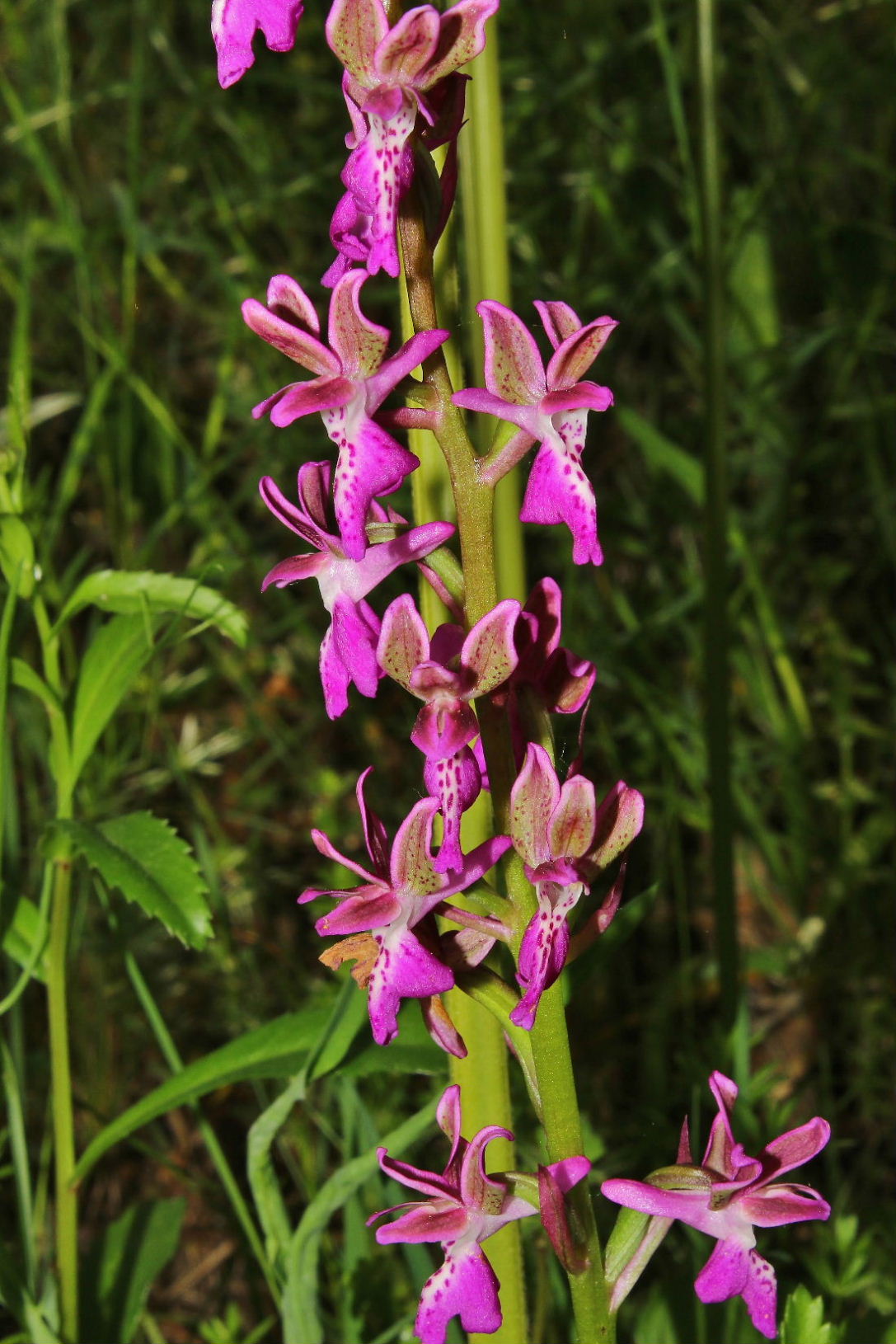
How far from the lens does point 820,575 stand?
2.04m

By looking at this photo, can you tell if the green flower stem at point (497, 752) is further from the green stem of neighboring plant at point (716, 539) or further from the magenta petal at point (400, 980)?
the green stem of neighboring plant at point (716, 539)

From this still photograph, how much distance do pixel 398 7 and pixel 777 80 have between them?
5.30 ft

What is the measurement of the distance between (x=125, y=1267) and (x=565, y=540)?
110cm

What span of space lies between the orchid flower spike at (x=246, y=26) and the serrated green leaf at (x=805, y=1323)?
82 cm

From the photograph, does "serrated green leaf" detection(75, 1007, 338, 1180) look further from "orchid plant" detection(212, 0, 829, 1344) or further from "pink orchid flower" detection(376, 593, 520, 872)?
"pink orchid flower" detection(376, 593, 520, 872)

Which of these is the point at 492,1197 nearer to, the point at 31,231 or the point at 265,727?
the point at 265,727

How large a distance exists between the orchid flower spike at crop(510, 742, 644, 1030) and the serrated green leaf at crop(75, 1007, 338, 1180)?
1.09 ft

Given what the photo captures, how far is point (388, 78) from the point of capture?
0.72 m

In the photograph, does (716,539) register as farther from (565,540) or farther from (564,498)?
(564,498)

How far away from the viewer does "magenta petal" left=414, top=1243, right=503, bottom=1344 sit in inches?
31.6

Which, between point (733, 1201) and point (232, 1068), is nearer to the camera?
point (733, 1201)

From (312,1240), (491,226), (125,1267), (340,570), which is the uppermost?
(491,226)

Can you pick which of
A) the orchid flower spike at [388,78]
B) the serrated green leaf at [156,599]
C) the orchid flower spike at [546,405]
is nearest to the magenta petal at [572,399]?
the orchid flower spike at [546,405]

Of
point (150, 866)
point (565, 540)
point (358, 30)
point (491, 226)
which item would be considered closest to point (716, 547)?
point (491, 226)
